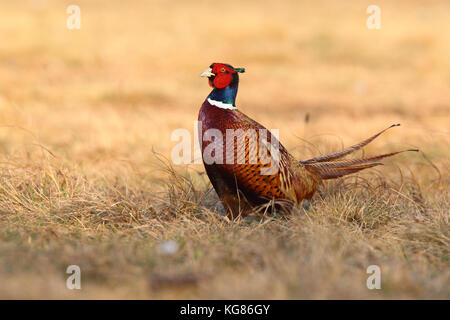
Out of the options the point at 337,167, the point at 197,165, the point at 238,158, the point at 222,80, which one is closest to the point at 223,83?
the point at 222,80

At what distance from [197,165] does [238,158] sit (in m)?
2.57

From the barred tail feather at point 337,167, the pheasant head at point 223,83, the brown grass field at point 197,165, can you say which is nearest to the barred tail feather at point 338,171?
the barred tail feather at point 337,167

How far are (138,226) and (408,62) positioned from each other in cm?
934

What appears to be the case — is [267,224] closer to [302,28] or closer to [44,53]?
[44,53]

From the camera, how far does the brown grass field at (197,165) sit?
3.29 metres

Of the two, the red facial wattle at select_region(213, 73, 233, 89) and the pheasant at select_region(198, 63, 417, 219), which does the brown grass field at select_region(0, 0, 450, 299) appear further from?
the red facial wattle at select_region(213, 73, 233, 89)

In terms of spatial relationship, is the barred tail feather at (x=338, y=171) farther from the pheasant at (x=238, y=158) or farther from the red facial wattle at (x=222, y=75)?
the red facial wattle at (x=222, y=75)

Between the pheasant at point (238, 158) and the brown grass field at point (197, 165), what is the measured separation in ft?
0.53

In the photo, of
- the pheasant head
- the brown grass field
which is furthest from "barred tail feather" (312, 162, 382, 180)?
the pheasant head

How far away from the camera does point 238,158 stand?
386 cm

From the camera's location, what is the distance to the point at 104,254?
3516 mm

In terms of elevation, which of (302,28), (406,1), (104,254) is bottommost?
(104,254)

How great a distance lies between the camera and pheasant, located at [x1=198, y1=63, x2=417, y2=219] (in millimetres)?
3869

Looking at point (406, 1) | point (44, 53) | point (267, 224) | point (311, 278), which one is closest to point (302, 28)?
point (44, 53)
